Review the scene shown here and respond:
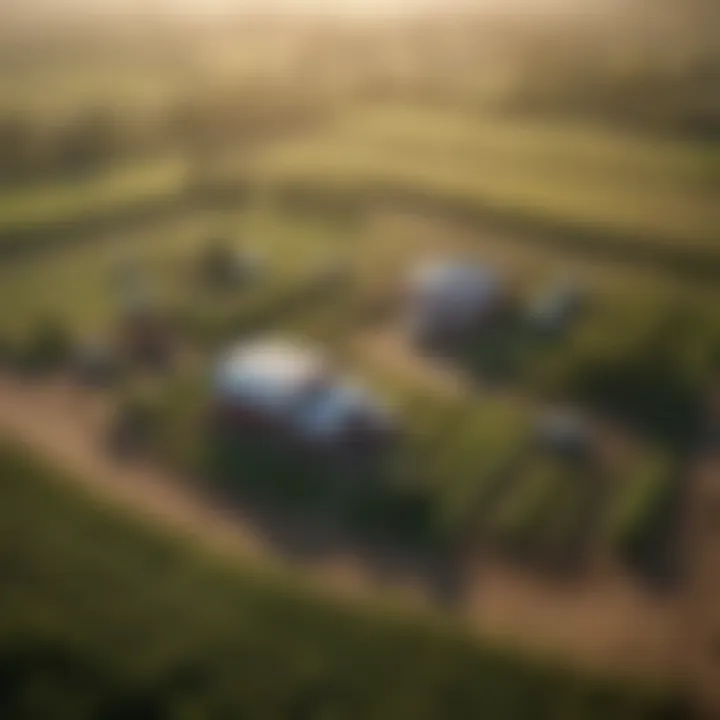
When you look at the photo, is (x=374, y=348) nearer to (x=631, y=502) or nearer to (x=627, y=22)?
(x=631, y=502)

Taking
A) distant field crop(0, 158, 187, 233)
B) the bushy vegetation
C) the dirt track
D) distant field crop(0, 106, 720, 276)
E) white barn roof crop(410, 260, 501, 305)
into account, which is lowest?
the bushy vegetation

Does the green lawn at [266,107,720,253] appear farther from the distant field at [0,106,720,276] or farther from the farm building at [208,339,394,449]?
the farm building at [208,339,394,449]

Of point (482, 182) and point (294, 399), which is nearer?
point (294, 399)

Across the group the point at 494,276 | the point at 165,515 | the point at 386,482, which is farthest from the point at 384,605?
the point at 494,276

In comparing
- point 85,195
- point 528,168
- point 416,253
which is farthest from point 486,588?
point 85,195

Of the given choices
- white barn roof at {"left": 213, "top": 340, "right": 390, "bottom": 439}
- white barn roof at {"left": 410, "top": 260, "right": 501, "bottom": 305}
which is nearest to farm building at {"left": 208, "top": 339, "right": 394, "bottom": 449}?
white barn roof at {"left": 213, "top": 340, "right": 390, "bottom": 439}

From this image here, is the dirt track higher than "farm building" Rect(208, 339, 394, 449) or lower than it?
Result: lower

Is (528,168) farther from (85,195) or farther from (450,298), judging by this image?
(85,195)
